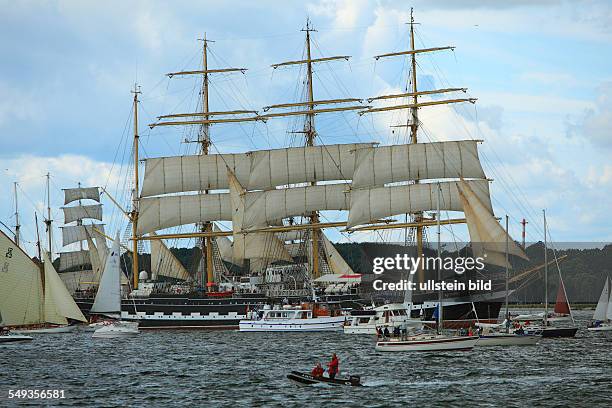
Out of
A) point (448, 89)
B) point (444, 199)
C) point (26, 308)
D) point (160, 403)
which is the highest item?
point (448, 89)

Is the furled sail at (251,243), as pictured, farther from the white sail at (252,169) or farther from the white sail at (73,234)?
the white sail at (73,234)

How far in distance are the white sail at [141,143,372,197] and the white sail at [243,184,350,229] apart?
4.52 ft

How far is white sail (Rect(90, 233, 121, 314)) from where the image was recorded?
127 metres

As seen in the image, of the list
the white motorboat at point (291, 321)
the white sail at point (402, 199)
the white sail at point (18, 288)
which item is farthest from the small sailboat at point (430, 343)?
the white sail at point (402, 199)

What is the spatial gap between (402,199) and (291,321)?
89.9 feet

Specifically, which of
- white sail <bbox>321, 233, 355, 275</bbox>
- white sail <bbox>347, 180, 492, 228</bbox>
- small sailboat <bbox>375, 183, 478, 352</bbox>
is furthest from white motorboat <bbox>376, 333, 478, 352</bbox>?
white sail <bbox>321, 233, 355, 275</bbox>

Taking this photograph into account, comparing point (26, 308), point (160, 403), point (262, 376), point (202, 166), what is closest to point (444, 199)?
point (202, 166)

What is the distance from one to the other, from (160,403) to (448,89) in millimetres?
87204

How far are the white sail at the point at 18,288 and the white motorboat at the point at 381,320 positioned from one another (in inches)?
1243

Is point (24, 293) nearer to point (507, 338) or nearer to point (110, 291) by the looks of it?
point (110, 291)

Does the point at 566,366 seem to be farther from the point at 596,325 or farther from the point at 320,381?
the point at 596,325

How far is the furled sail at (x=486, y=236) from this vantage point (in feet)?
358

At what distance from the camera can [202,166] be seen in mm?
157375

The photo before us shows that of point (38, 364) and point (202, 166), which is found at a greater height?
point (202, 166)
